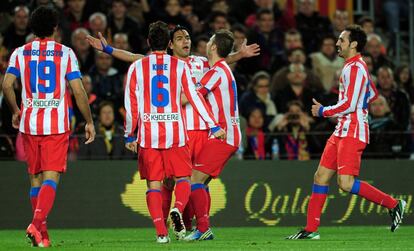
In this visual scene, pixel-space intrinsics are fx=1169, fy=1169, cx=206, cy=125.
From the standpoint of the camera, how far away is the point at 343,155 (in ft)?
40.7

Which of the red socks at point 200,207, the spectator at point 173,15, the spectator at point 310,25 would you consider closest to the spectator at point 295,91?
the spectator at point 310,25

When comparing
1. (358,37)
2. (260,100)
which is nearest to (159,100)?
(358,37)

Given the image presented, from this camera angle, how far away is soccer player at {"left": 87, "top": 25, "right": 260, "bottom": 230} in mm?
12523

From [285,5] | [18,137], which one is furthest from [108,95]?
[285,5]

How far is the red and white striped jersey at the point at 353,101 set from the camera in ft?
40.3

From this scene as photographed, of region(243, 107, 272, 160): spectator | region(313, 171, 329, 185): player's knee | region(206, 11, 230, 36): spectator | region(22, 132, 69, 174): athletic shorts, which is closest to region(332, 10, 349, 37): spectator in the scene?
region(206, 11, 230, 36): spectator

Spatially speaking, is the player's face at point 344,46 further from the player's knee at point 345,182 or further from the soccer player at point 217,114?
the player's knee at point 345,182

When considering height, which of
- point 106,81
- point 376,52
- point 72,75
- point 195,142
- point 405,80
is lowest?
point 195,142

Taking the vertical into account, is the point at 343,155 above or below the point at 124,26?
below

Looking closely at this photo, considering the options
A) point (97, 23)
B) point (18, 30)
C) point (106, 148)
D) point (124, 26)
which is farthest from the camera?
point (124, 26)

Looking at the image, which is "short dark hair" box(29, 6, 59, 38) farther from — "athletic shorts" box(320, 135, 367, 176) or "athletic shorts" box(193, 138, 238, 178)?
"athletic shorts" box(320, 135, 367, 176)

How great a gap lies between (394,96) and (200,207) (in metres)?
6.66

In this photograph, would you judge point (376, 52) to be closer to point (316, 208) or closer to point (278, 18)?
point (278, 18)

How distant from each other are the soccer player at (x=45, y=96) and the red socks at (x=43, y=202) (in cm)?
8
